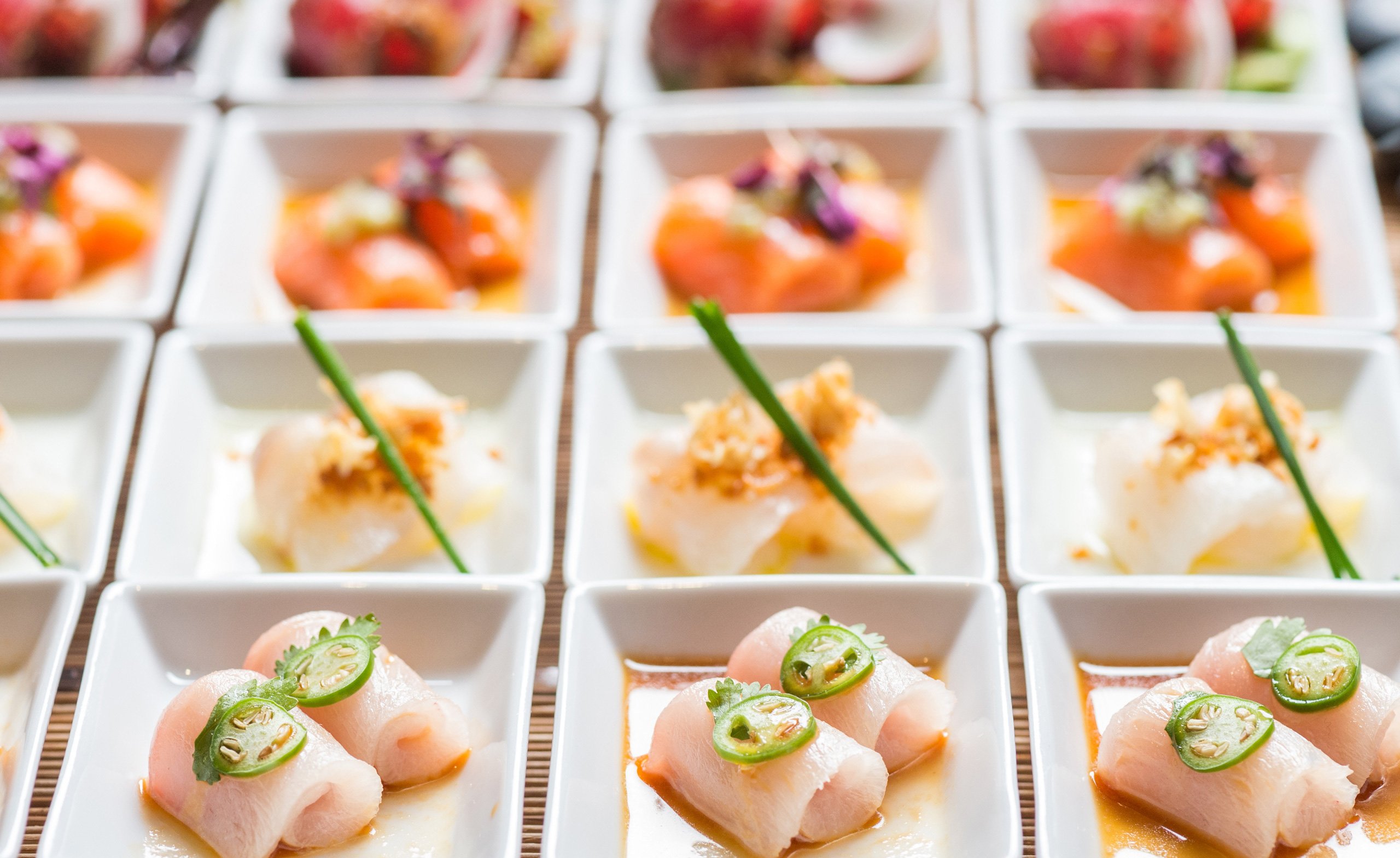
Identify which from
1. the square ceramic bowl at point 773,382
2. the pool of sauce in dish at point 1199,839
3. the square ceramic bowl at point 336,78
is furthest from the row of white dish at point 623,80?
the pool of sauce in dish at point 1199,839

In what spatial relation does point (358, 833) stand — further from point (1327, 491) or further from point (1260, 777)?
point (1327, 491)

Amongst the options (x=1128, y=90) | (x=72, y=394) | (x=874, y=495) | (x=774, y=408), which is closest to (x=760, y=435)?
(x=774, y=408)

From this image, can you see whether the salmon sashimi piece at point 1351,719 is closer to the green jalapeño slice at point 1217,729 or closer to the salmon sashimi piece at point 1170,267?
the green jalapeño slice at point 1217,729

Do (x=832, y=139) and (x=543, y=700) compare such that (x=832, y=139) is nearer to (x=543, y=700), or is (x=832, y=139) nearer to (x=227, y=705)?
(x=543, y=700)

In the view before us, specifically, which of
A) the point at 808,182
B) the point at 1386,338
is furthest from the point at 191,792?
the point at 1386,338

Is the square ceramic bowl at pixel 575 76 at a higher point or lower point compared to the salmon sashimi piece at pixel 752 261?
higher

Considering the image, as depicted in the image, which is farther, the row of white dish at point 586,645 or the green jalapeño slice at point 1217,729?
the row of white dish at point 586,645
